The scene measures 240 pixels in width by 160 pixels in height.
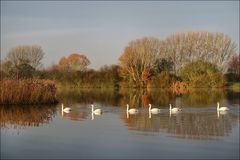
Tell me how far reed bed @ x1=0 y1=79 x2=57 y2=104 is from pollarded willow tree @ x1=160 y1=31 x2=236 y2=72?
39553 mm

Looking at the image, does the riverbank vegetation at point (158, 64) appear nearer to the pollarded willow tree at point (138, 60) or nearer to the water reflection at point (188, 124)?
the pollarded willow tree at point (138, 60)

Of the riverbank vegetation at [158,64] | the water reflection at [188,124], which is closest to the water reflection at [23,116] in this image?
the water reflection at [188,124]

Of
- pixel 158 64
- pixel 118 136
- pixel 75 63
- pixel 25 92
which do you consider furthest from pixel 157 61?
pixel 118 136

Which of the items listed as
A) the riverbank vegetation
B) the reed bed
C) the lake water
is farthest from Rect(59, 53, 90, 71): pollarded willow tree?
the lake water

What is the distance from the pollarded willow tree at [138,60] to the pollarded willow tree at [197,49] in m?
2.17

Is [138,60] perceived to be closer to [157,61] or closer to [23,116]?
[157,61]

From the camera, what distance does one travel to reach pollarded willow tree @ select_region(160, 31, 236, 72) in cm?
6141

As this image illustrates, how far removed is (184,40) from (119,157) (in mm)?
55168

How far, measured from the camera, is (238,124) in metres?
16.3

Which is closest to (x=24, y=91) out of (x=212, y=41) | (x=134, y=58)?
(x=134, y=58)

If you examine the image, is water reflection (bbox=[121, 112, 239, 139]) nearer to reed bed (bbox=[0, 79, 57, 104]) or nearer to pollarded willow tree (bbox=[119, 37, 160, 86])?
reed bed (bbox=[0, 79, 57, 104])

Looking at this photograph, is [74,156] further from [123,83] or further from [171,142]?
[123,83]

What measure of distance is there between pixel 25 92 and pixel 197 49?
4229 centimetres

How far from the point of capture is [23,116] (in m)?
19.5
